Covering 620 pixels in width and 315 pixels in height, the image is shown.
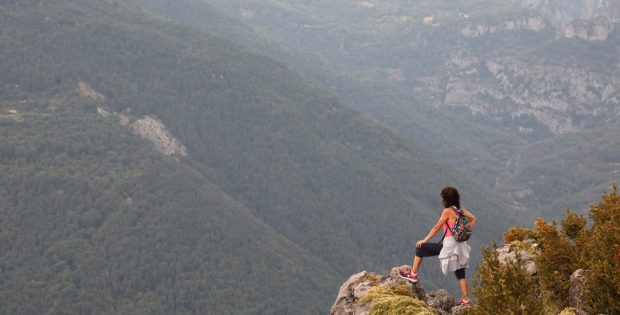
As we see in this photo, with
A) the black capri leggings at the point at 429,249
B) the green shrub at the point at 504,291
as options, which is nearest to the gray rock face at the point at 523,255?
the black capri leggings at the point at 429,249

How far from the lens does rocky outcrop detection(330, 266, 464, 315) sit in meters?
34.7

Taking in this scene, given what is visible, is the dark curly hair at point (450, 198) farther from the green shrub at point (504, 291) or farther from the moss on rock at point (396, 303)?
the moss on rock at point (396, 303)

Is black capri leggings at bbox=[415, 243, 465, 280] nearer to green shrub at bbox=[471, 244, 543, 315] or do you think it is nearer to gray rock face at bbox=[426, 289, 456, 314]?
gray rock face at bbox=[426, 289, 456, 314]

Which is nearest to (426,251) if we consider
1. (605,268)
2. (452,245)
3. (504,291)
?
(452,245)

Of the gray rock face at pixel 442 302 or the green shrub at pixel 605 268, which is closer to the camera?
the green shrub at pixel 605 268

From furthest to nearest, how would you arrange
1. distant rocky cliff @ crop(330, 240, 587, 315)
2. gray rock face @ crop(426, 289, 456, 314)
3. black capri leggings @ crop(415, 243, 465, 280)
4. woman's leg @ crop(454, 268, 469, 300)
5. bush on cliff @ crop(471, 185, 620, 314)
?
gray rock face @ crop(426, 289, 456, 314) → black capri leggings @ crop(415, 243, 465, 280) → woman's leg @ crop(454, 268, 469, 300) → distant rocky cliff @ crop(330, 240, 587, 315) → bush on cliff @ crop(471, 185, 620, 314)

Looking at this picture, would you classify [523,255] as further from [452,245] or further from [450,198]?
[450,198]

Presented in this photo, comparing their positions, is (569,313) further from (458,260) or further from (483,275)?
(458,260)

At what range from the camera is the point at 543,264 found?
113ft

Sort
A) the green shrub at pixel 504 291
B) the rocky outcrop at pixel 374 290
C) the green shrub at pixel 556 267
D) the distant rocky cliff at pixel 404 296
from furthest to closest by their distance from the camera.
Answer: the rocky outcrop at pixel 374 290 < the green shrub at pixel 556 267 < the distant rocky cliff at pixel 404 296 < the green shrub at pixel 504 291

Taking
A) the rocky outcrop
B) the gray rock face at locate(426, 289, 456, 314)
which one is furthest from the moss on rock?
the gray rock face at locate(426, 289, 456, 314)

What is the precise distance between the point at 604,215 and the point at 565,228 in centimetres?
434

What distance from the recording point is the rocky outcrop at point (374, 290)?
34.7 metres

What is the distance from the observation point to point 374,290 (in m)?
34.8
